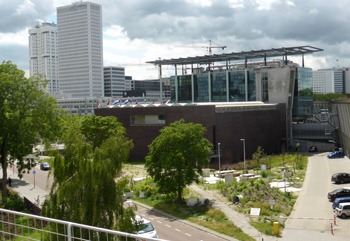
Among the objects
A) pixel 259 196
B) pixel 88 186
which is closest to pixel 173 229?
pixel 259 196

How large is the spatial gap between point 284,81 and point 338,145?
53.4 feet

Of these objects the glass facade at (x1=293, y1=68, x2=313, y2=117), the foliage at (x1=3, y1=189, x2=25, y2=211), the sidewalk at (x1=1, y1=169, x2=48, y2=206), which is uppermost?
the glass facade at (x1=293, y1=68, x2=313, y2=117)

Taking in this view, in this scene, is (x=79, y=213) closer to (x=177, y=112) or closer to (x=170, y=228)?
(x=170, y=228)

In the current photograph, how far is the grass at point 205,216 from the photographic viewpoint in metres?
29.3

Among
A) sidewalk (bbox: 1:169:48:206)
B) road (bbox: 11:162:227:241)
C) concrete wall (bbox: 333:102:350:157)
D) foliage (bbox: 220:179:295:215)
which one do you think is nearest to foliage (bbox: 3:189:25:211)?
sidewalk (bbox: 1:169:48:206)

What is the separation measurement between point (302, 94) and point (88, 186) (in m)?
74.9

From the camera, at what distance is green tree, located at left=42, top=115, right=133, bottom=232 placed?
18703 millimetres

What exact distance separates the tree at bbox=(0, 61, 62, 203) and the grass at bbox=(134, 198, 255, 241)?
12.3 metres

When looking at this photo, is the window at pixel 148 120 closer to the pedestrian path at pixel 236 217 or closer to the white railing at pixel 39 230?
the pedestrian path at pixel 236 217

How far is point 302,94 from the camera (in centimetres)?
8700

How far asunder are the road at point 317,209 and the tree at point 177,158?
972 centimetres

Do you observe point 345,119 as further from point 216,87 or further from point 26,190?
point 216,87

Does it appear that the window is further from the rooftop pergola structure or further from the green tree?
the green tree

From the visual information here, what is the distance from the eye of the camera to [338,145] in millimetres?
80000
